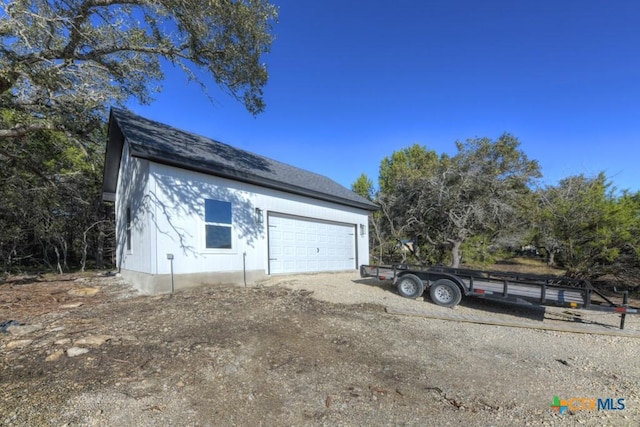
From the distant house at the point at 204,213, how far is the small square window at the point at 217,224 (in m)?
0.03

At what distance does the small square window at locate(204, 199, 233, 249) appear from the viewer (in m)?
8.45

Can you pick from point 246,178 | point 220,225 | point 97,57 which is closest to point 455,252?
point 246,178

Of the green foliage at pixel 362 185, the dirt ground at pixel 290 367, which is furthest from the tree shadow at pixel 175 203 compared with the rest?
the green foliage at pixel 362 185

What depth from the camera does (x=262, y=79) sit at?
893 cm

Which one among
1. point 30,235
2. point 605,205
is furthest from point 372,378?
Answer: point 30,235

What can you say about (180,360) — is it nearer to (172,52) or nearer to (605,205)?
(172,52)

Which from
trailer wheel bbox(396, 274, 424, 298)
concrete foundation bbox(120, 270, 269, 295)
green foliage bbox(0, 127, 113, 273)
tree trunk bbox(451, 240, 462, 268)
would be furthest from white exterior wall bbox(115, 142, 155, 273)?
tree trunk bbox(451, 240, 462, 268)

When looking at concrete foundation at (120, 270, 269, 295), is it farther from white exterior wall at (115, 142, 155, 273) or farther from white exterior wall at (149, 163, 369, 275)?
white exterior wall at (115, 142, 155, 273)

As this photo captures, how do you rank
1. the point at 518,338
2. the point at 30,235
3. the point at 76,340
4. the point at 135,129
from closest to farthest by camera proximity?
1. the point at 76,340
2. the point at 518,338
3. the point at 135,129
4. the point at 30,235

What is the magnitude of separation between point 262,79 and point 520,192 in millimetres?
13749

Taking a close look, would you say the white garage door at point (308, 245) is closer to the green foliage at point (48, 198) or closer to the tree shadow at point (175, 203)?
the tree shadow at point (175, 203)

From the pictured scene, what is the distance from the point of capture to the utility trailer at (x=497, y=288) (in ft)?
19.8

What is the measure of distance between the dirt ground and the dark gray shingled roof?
349 cm

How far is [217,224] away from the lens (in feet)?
28.5
